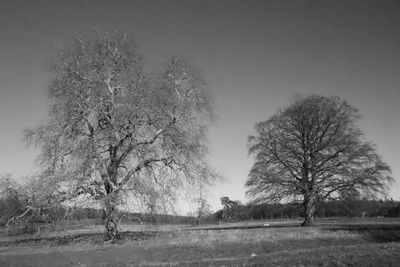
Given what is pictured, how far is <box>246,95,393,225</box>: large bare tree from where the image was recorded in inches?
1117

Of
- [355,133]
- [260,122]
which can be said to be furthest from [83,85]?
[355,133]

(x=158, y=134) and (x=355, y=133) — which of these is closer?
(x=158, y=134)

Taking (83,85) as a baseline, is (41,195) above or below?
below

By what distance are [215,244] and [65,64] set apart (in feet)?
43.3

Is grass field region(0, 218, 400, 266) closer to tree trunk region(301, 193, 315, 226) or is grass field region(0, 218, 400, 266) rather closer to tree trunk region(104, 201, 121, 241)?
tree trunk region(104, 201, 121, 241)

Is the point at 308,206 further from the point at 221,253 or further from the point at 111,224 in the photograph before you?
the point at 111,224

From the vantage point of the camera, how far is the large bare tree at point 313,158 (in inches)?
1117

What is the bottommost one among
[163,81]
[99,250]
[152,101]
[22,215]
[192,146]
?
[99,250]

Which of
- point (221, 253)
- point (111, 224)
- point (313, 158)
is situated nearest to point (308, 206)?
point (313, 158)

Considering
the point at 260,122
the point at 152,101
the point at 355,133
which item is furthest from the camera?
the point at 260,122

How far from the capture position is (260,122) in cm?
3269

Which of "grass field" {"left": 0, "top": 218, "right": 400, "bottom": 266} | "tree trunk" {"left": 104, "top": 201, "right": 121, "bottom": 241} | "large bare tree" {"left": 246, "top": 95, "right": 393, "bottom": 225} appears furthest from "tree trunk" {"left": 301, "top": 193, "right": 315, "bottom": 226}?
"tree trunk" {"left": 104, "top": 201, "right": 121, "bottom": 241}

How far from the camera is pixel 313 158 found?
97.9 feet

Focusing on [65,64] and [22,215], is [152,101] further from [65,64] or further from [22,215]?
[22,215]
